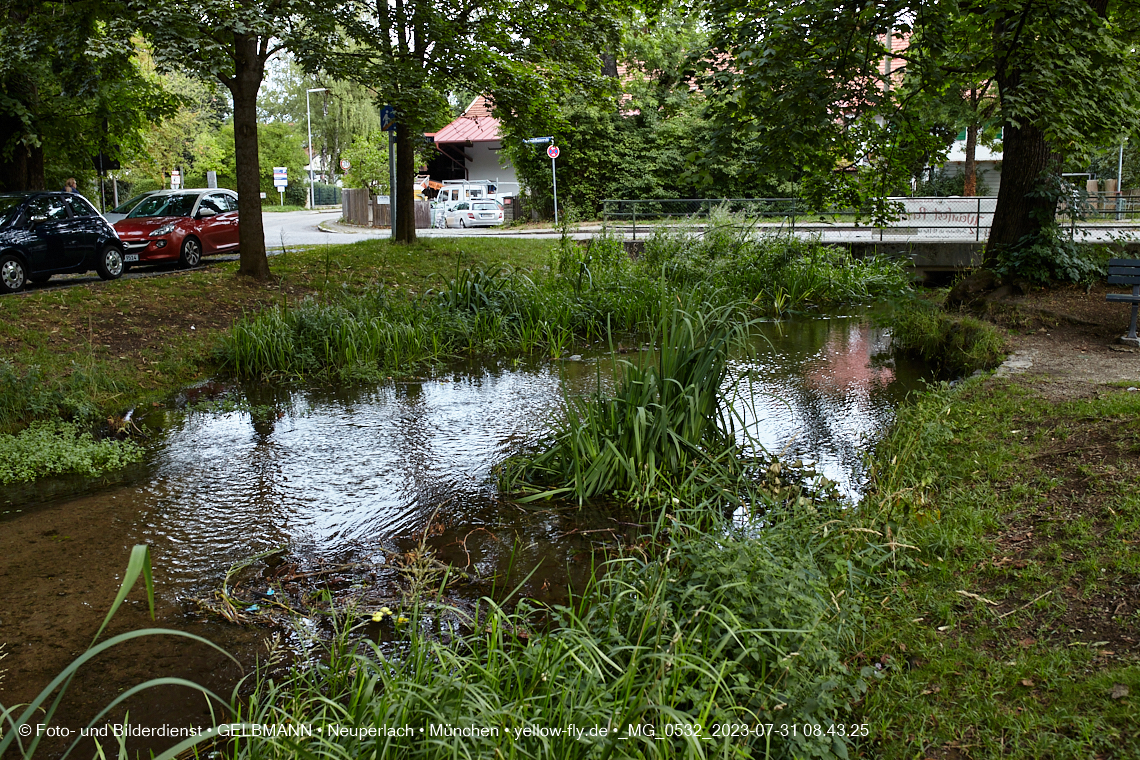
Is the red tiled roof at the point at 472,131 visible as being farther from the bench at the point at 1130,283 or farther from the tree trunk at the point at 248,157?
the bench at the point at 1130,283

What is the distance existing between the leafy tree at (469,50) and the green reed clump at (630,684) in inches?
484

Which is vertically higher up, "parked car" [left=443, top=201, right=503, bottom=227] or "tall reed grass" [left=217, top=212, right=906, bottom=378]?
"parked car" [left=443, top=201, right=503, bottom=227]

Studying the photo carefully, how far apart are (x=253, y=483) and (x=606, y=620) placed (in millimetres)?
3733

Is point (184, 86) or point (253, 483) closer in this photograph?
point (253, 483)

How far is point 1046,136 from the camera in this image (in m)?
8.82

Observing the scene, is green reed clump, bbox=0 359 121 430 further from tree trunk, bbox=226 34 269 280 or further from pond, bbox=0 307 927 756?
tree trunk, bbox=226 34 269 280

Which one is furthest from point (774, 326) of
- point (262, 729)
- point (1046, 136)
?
point (262, 729)

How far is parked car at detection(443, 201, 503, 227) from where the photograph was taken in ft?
117

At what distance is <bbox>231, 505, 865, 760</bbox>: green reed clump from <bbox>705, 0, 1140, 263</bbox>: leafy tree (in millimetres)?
6195

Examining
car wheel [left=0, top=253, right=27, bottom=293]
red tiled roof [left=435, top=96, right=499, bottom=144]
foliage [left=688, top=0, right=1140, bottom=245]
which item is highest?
red tiled roof [left=435, top=96, right=499, bottom=144]

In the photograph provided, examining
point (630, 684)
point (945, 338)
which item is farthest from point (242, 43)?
point (630, 684)

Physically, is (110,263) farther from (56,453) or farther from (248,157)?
(56,453)

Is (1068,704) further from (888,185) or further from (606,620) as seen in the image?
(888,185)

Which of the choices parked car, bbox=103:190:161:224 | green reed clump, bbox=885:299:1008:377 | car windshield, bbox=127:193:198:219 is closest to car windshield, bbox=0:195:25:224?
car windshield, bbox=127:193:198:219
